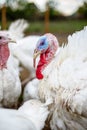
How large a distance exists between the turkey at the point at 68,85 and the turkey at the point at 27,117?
0.12 meters

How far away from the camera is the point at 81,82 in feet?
12.6

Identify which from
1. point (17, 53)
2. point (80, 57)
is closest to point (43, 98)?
point (80, 57)

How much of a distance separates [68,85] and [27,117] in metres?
0.48

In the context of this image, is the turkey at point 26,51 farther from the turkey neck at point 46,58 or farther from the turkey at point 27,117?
the turkey at point 27,117

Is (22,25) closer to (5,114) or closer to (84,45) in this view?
(84,45)

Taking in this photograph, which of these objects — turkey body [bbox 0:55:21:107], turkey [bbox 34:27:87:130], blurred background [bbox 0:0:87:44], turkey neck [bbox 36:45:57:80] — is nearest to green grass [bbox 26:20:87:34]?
blurred background [bbox 0:0:87:44]

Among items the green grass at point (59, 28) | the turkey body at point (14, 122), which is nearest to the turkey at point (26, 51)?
the turkey body at point (14, 122)

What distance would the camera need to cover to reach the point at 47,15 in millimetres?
11578

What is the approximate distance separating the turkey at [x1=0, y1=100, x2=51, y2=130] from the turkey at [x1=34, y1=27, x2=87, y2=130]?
0.12 m

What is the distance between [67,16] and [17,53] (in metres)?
17.4

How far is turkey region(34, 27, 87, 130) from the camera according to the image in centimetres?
379

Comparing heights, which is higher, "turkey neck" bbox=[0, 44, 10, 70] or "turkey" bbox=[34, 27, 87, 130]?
"turkey neck" bbox=[0, 44, 10, 70]

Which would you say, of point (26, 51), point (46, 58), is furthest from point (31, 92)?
point (26, 51)

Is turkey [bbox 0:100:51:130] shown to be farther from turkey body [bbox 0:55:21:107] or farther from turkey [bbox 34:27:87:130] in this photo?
turkey body [bbox 0:55:21:107]
